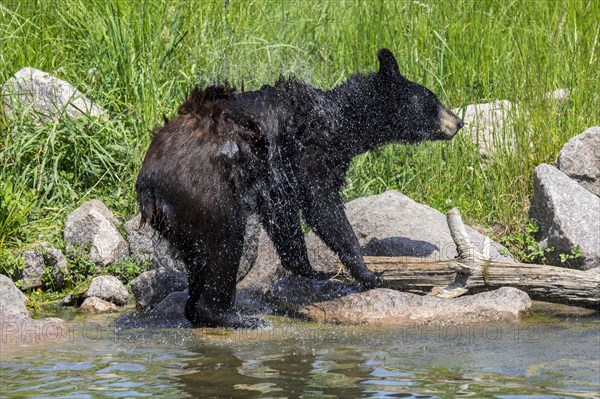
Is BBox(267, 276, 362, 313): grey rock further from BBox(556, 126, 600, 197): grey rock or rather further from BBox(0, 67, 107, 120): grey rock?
BBox(0, 67, 107, 120): grey rock

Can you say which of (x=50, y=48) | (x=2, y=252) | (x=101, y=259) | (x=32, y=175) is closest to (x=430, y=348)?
(x=101, y=259)

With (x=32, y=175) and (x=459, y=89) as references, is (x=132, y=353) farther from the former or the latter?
(x=459, y=89)

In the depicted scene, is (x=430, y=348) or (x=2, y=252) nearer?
(x=430, y=348)

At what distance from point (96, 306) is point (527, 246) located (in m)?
3.35

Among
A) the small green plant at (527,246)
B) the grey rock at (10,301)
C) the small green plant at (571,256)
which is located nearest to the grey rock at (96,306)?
the grey rock at (10,301)

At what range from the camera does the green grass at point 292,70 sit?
26.6 ft

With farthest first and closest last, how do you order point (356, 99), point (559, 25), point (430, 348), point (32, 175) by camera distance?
1. point (559, 25)
2. point (32, 175)
3. point (356, 99)
4. point (430, 348)

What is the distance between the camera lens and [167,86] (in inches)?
349

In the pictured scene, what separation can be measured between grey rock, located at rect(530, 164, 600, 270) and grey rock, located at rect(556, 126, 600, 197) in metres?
0.34

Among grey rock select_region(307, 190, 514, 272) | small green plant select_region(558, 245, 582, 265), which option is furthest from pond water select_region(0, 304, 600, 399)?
grey rock select_region(307, 190, 514, 272)

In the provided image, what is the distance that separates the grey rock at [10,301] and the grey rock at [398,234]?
219 centimetres

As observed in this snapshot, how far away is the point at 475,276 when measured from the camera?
6.34 metres

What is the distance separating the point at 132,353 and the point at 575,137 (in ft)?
13.9

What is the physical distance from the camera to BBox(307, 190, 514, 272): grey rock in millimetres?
7227
